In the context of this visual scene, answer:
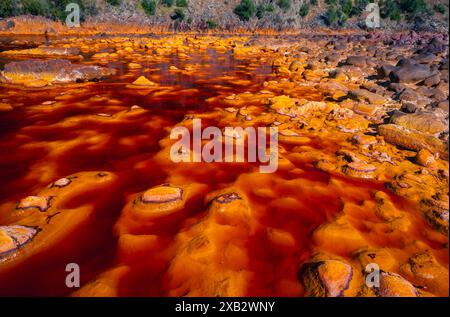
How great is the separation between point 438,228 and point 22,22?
1336 inches

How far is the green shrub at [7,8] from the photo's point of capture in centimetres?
2933

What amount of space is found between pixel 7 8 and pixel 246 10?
1011 inches

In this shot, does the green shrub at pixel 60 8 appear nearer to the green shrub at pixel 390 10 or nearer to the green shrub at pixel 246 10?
the green shrub at pixel 246 10

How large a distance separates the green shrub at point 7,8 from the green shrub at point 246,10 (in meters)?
24.5

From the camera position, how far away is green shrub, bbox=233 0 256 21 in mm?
35750

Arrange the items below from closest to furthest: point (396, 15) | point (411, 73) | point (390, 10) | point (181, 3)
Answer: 1. point (411, 73)
2. point (396, 15)
3. point (390, 10)
4. point (181, 3)

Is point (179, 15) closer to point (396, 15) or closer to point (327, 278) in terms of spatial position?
point (396, 15)

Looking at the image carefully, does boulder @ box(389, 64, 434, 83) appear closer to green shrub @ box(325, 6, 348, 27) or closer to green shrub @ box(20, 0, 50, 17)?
green shrub @ box(325, 6, 348, 27)

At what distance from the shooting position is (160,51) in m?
16.6

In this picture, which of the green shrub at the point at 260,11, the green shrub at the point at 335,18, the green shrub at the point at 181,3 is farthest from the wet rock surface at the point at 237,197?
the green shrub at the point at 181,3

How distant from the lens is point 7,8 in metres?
29.9

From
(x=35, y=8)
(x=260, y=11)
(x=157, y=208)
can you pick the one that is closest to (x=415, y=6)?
(x=260, y=11)

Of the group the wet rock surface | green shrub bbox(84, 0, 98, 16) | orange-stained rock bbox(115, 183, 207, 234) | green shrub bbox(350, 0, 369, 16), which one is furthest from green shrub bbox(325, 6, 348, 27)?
orange-stained rock bbox(115, 183, 207, 234)

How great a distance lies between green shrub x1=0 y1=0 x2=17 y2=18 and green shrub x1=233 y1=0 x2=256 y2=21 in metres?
24.5
